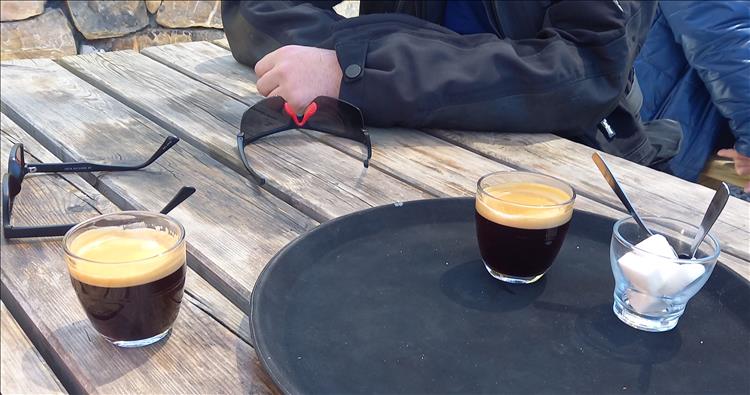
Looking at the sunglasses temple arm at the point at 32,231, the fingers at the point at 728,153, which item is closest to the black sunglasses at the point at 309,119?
the sunglasses temple arm at the point at 32,231

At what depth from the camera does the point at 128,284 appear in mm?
651

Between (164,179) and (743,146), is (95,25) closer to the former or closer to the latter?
(164,179)

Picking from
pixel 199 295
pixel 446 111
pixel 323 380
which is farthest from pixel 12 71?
pixel 323 380

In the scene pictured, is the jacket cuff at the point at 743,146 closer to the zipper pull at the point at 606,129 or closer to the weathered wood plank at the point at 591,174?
the zipper pull at the point at 606,129

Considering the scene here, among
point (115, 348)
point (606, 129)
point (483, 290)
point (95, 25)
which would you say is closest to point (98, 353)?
point (115, 348)

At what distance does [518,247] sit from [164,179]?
57 cm

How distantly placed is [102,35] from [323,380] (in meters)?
2.95

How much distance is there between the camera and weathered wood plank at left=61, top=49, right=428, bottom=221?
41.4 inches

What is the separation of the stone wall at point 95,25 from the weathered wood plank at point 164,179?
1.60 m

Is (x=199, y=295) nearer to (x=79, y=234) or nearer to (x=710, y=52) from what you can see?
(x=79, y=234)

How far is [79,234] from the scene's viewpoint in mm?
712

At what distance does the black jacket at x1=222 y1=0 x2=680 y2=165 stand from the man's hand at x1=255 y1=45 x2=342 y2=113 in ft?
0.11

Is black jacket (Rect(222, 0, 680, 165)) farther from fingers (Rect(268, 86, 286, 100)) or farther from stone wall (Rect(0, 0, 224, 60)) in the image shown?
stone wall (Rect(0, 0, 224, 60))

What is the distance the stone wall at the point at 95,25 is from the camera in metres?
2.99
